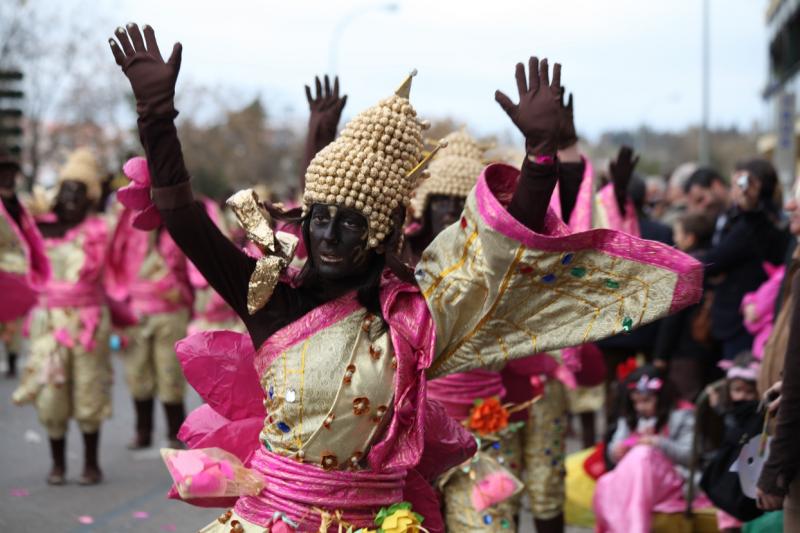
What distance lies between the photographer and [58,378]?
7.66 metres

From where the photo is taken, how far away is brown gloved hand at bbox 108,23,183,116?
3.12 m

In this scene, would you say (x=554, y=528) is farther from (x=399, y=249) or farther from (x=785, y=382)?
(x=399, y=249)

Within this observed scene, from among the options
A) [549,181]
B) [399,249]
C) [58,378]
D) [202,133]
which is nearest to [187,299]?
[58,378]

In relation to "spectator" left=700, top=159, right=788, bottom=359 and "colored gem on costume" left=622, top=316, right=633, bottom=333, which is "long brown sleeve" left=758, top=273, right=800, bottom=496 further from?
"spectator" left=700, top=159, right=788, bottom=359

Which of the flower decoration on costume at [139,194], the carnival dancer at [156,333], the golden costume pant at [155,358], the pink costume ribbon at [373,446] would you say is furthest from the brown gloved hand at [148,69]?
the golden costume pant at [155,358]

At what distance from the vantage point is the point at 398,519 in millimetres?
3361

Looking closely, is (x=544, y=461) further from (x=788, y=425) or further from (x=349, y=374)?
(x=349, y=374)

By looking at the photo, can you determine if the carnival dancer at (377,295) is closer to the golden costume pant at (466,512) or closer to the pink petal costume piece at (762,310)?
the golden costume pant at (466,512)

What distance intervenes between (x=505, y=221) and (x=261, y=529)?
1.16 metres

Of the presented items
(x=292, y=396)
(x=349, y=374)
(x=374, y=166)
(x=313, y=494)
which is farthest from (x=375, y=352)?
(x=374, y=166)

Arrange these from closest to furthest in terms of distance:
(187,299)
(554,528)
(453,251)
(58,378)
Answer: (453,251)
(554,528)
(58,378)
(187,299)

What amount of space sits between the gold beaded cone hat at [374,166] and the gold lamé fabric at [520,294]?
0.67 ft

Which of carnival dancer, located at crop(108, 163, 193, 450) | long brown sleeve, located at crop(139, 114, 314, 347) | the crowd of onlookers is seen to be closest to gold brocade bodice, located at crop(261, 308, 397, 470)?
long brown sleeve, located at crop(139, 114, 314, 347)

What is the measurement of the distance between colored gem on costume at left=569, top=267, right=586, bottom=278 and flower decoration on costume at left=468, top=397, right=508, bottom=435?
1.83m
